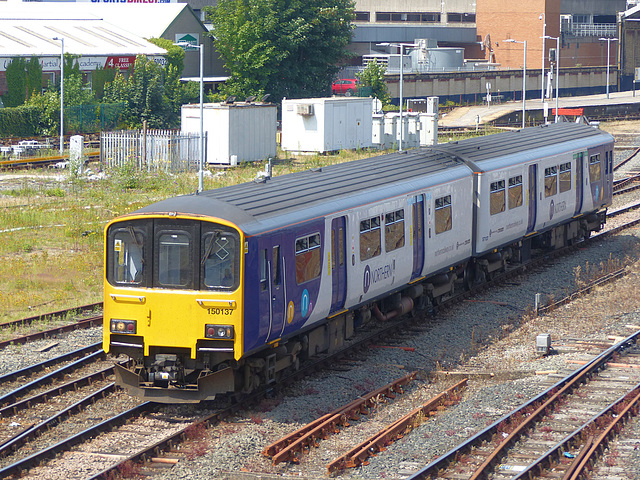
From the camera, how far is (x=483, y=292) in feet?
74.3

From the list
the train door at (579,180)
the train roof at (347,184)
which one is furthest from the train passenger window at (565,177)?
the train door at (579,180)

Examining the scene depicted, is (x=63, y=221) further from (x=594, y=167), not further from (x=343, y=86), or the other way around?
(x=343, y=86)

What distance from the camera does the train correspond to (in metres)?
13.5

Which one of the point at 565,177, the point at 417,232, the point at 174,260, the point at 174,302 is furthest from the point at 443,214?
the point at 174,302

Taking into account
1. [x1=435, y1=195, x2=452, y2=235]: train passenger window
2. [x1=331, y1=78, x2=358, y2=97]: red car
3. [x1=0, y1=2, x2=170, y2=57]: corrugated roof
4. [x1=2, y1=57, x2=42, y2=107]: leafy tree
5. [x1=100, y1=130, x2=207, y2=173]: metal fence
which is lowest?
[x1=435, y1=195, x2=452, y2=235]: train passenger window

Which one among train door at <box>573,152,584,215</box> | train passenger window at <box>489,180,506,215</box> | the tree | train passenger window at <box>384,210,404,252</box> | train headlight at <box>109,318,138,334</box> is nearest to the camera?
train headlight at <box>109,318,138,334</box>

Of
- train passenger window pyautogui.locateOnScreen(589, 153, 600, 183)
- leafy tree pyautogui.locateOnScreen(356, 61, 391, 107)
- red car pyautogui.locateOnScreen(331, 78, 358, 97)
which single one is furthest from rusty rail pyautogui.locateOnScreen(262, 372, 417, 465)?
red car pyautogui.locateOnScreen(331, 78, 358, 97)

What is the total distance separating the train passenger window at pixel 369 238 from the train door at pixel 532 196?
7702mm

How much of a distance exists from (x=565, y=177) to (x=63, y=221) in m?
14.7

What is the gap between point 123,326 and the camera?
13.8 meters

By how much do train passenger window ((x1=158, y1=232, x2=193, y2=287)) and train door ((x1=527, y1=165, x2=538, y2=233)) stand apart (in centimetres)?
1236

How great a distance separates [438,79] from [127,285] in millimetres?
69208

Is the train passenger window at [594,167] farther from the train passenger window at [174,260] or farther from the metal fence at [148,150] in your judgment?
the metal fence at [148,150]

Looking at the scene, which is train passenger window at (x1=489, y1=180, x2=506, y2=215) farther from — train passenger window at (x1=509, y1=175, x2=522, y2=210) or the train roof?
the train roof
